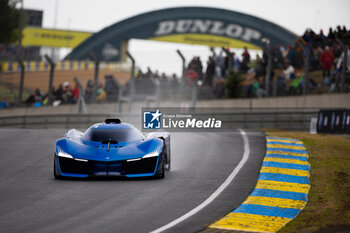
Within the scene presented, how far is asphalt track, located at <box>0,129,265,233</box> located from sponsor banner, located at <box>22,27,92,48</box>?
6401cm

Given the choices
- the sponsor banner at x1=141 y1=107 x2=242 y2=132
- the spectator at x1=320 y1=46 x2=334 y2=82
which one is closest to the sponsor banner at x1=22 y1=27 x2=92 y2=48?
the spectator at x1=320 y1=46 x2=334 y2=82

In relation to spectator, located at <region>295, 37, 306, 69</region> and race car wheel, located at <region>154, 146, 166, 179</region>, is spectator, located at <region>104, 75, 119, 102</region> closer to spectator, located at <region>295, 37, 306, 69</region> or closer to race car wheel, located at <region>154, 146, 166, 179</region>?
spectator, located at <region>295, 37, 306, 69</region>

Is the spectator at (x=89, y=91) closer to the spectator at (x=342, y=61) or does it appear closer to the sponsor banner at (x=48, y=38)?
the spectator at (x=342, y=61)

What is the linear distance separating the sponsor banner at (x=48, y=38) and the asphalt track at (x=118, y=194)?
6401 centimetres

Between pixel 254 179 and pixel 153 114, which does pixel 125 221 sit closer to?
pixel 254 179

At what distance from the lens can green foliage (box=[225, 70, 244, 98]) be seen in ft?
88.5

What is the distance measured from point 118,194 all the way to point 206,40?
48.5 meters

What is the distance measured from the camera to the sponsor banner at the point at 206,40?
5747 centimetres

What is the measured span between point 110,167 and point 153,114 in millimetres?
5050

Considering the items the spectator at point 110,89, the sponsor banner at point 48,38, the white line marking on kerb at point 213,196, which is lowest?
the white line marking on kerb at point 213,196

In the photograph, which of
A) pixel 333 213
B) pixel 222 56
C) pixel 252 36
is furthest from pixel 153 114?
pixel 252 36

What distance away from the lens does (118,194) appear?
10094 mm

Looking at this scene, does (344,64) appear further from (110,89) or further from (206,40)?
(206,40)

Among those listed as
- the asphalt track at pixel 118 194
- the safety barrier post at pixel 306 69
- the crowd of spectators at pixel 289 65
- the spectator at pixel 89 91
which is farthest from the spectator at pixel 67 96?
the asphalt track at pixel 118 194
